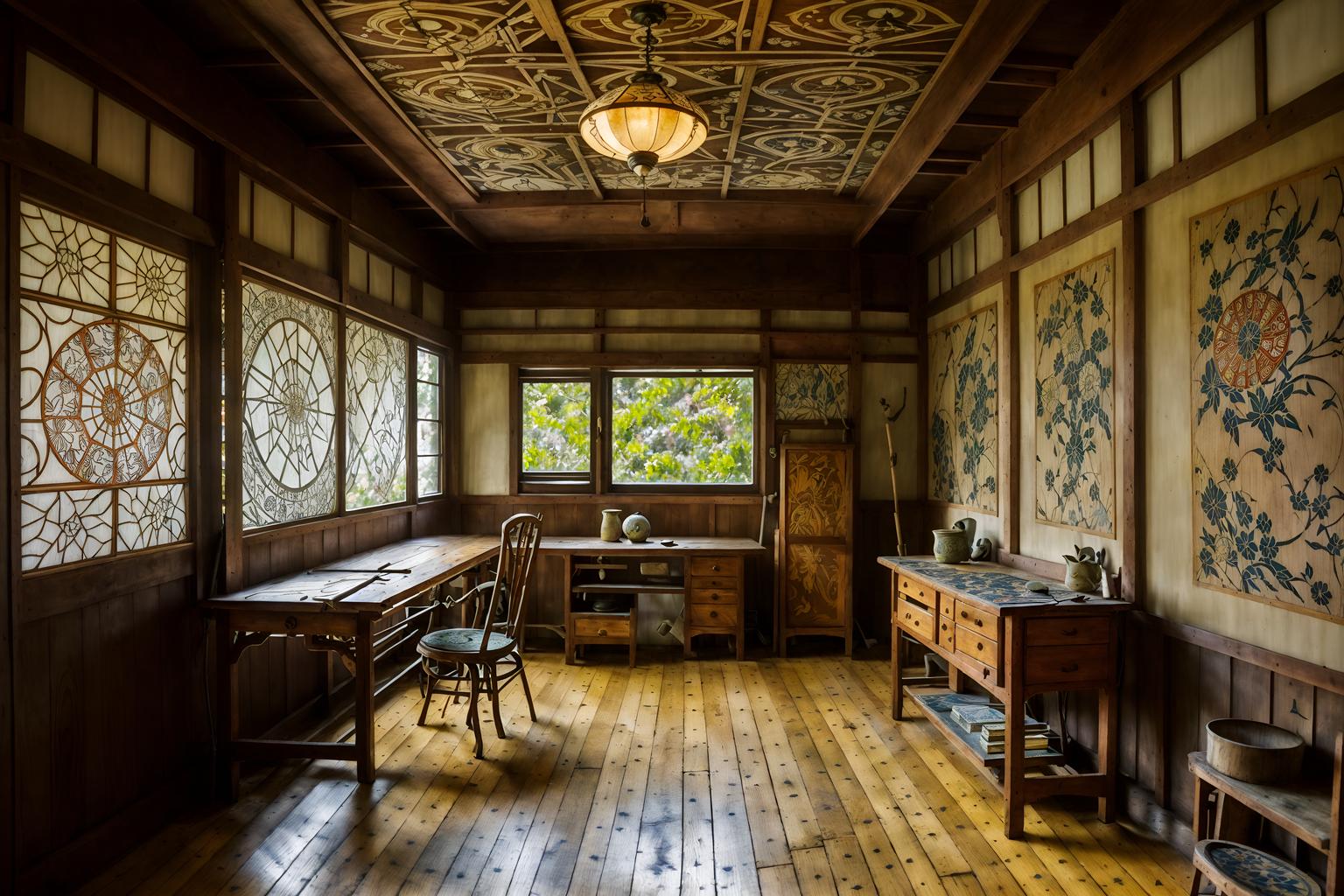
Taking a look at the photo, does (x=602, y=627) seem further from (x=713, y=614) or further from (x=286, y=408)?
(x=286, y=408)

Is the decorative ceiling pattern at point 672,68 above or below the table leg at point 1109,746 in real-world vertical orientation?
above

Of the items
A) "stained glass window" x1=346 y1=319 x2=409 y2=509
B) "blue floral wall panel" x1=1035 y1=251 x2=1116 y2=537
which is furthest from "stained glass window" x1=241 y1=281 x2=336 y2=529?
"blue floral wall panel" x1=1035 y1=251 x2=1116 y2=537

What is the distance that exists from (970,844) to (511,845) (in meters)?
1.75

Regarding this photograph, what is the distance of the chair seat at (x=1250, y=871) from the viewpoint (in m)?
2.13

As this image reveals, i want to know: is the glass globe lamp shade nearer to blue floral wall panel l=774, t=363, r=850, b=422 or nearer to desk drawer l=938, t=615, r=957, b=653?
desk drawer l=938, t=615, r=957, b=653

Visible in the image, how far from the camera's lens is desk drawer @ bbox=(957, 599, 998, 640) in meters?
3.21

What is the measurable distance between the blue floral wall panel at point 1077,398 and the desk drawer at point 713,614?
92.9 inches

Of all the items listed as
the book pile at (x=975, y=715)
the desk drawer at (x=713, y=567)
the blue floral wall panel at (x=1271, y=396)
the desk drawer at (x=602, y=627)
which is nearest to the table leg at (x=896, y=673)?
the book pile at (x=975, y=715)

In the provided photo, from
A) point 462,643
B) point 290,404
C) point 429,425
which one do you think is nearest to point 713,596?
point 462,643

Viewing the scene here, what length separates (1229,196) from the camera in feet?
8.98

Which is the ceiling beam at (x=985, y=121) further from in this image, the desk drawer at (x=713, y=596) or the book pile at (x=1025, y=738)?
the desk drawer at (x=713, y=596)

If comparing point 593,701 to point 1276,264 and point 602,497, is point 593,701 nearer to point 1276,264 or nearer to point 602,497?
point 602,497

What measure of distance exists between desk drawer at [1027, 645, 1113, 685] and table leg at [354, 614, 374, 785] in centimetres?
278

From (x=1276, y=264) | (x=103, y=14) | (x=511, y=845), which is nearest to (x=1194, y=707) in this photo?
(x=1276, y=264)
